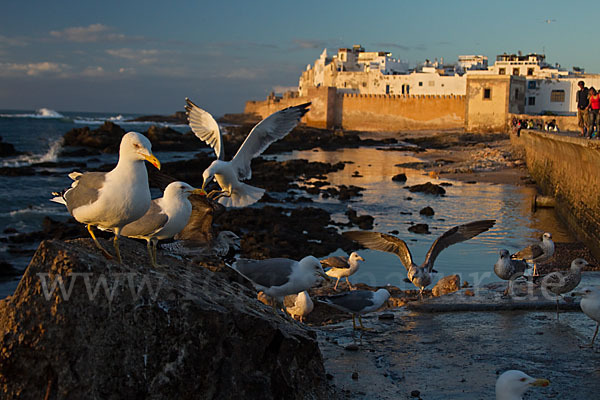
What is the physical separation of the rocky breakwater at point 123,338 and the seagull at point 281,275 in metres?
1.10

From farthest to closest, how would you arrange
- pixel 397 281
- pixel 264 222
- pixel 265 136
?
pixel 264 222 < pixel 397 281 < pixel 265 136

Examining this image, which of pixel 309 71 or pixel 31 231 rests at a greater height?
pixel 309 71

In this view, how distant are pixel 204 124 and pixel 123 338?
20.2ft

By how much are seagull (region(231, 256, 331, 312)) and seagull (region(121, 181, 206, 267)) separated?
0.92 meters

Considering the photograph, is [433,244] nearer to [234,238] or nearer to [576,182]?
[234,238]

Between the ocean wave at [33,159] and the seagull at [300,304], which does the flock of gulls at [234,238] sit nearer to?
the seagull at [300,304]

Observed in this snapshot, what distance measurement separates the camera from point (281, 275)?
4.55 m

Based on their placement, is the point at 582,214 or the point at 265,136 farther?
the point at 582,214

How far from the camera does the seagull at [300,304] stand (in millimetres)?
6516

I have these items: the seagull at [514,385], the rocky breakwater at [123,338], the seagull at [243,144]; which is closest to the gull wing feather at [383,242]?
the seagull at [243,144]

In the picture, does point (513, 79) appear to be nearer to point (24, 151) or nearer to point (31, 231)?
point (24, 151)

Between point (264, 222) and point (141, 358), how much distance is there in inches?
451

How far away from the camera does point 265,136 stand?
8.55 metres

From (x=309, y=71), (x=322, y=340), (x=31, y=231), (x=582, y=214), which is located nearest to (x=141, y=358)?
(x=322, y=340)
